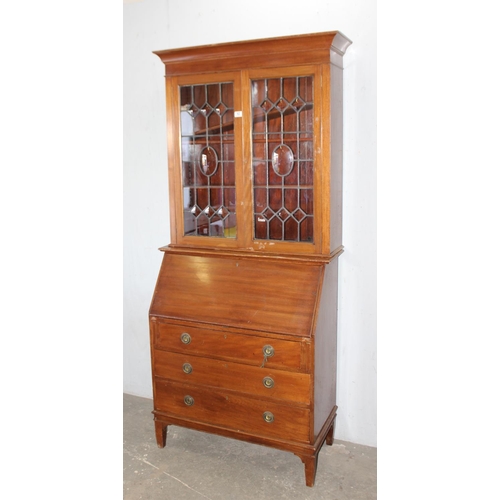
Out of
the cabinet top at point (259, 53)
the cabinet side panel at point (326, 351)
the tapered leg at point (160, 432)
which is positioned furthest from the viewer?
the tapered leg at point (160, 432)

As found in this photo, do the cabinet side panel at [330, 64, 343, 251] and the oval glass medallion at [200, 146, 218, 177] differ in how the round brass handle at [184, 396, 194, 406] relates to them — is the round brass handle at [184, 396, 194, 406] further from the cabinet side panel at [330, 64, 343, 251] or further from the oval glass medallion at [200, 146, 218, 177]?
the oval glass medallion at [200, 146, 218, 177]

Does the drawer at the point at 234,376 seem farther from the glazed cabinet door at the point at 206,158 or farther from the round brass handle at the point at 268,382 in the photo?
the glazed cabinet door at the point at 206,158

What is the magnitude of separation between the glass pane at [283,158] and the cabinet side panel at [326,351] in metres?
0.30

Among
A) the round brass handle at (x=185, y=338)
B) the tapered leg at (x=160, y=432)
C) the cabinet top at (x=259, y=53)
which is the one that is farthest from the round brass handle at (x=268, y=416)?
the cabinet top at (x=259, y=53)

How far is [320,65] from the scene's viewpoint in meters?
2.36

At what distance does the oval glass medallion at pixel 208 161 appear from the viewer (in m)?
2.69

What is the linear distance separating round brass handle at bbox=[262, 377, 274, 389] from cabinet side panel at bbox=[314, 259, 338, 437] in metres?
0.21

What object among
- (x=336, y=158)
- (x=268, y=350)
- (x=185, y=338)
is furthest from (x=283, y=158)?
(x=185, y=338)

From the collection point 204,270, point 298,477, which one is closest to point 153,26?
point 204,270

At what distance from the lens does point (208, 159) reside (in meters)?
2.71

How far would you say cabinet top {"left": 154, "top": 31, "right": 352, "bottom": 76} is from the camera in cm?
233

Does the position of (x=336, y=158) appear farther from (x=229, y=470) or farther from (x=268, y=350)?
(x=229, y=470)

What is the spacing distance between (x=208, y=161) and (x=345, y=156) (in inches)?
28.9
